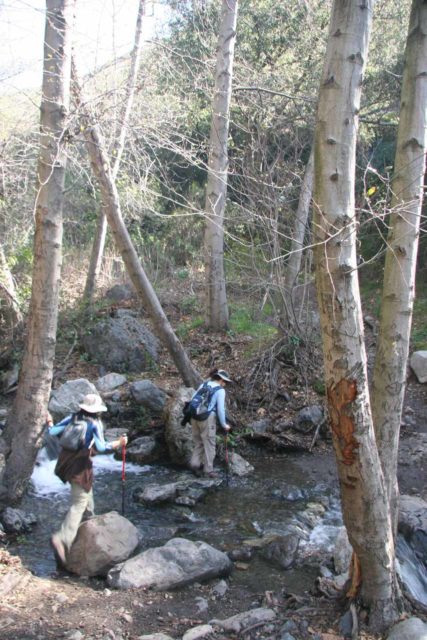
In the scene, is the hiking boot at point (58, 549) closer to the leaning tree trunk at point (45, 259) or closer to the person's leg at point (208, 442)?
the leaning tree trunk at point (45, 259)

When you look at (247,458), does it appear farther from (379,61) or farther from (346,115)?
(379,61)

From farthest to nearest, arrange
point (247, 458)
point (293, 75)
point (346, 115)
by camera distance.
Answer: point (293, 75)
point (247, 458)
point (346, 115)

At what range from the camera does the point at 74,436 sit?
20.5ft

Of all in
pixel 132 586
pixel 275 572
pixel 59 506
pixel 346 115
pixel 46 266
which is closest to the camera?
pixel 346 115

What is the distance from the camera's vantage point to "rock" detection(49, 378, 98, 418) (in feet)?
32.6

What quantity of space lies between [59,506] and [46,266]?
A: 10.1 feet

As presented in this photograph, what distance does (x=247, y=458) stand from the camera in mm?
9875

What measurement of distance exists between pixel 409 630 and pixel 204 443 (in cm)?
499

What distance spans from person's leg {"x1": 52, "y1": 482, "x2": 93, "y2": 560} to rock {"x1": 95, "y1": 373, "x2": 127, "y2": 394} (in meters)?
5.10

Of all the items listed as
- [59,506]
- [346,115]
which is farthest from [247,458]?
[346,115]

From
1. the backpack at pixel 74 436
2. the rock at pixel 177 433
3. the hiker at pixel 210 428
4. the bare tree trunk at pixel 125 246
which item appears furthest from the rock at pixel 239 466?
the backpack at pixel 74 436

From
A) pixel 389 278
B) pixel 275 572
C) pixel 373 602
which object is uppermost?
pixel 389 278

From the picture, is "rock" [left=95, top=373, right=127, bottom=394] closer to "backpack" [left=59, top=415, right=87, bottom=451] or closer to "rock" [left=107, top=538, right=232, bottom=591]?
"backpack" [left=59, top=415, right=87, bottom=451]

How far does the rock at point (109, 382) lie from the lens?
37.9 feet
